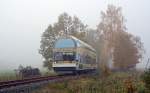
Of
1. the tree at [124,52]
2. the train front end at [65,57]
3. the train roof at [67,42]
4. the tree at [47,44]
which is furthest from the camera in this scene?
the tree at [124,52]

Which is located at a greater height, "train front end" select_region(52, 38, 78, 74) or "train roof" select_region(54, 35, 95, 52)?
"train roof" select_region(54, 35, 95, 52)

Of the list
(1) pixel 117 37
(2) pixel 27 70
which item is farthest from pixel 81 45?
(1) pixel 117 37

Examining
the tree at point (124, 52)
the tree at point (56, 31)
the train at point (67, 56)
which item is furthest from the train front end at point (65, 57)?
the tree at point (124, 52)

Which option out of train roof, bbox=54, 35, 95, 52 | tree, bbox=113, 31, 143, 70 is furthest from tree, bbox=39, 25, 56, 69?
train roof, bbox=54, 35, 95, 52

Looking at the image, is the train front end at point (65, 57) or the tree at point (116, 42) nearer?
the train front end at point (65, 57)

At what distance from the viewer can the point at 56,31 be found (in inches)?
2203

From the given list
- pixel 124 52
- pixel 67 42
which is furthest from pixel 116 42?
pixel 67 42

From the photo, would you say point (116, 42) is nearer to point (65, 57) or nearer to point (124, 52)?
point (124, 52)

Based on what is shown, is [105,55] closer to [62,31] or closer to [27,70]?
[62,31]

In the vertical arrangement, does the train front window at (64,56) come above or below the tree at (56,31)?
below

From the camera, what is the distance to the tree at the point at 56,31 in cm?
5428

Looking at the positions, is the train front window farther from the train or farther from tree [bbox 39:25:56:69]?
tree [bbox 39:25:56:69]

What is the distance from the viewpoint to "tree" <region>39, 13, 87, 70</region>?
54275 millimetres

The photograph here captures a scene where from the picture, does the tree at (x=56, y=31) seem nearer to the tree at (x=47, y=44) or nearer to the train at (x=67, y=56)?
the tree at (x=47, y=44)
